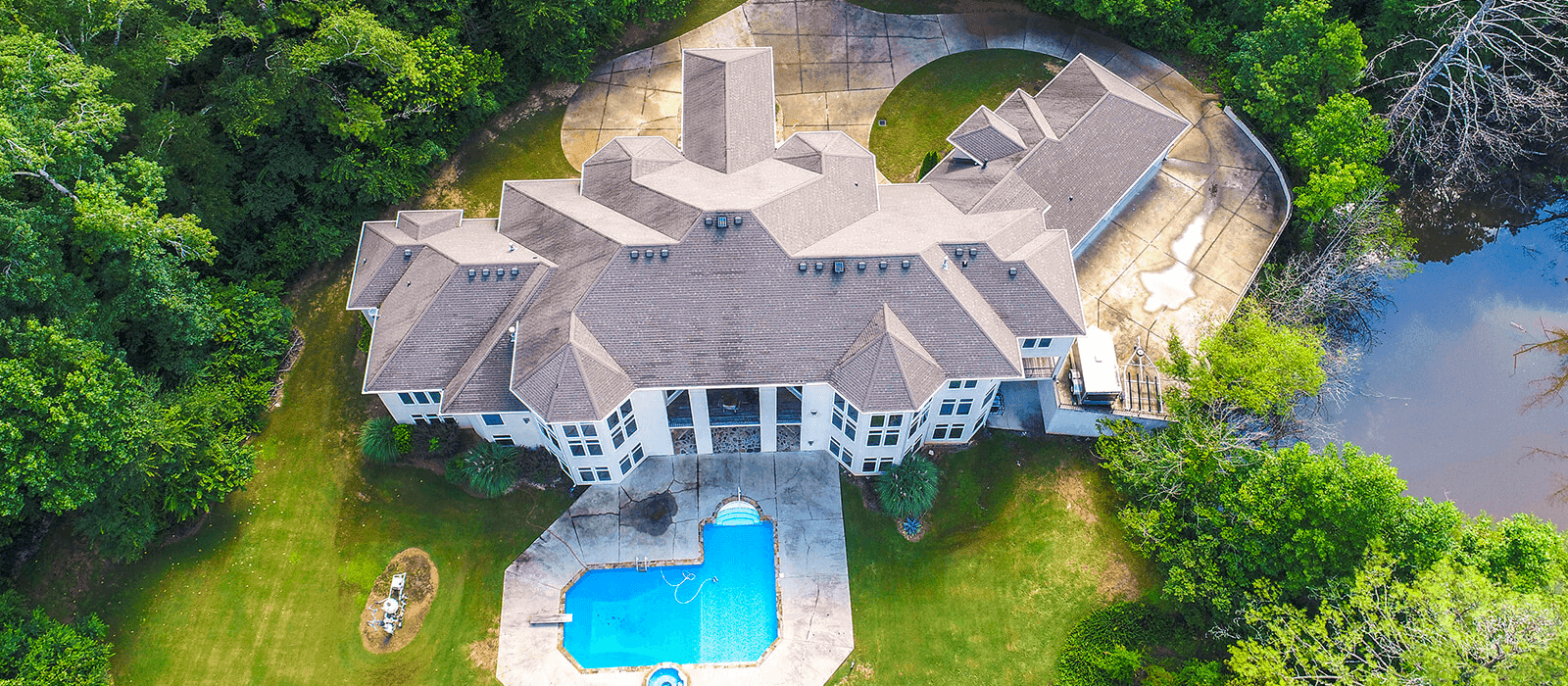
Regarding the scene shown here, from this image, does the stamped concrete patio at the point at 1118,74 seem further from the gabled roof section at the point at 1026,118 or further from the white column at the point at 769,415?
the white column at the point at 769,415

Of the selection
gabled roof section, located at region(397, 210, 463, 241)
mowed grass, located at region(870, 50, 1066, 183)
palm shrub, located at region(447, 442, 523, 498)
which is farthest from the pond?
gabled roof section, located at region(397, 210, 463, 241)

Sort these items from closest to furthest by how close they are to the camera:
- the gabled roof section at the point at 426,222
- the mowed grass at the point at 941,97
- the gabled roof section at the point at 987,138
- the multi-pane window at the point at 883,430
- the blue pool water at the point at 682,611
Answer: the multi-pane window at the point at 883,430
the blue pool water at the point at 682,611
the gabled roof section at the point at 426,222
the gabled roof section at the point at 987,138
the mowed grass at the point at 941,97

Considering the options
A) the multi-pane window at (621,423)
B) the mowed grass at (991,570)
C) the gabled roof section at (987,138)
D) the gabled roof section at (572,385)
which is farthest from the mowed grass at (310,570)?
the gabled roof section at (987,138)

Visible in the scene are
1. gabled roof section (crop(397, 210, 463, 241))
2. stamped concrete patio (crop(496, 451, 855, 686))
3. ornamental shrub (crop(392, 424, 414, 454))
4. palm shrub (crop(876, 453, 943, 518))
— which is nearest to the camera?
stamped concrete patio (crop(496, 451, 855, 686))

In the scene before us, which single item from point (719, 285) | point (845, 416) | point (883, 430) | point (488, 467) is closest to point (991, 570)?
point (883, 430)

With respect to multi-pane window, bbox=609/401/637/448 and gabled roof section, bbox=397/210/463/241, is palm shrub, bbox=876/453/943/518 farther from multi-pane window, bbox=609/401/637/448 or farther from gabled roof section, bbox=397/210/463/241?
gabled roof section, bbox=397/210/463/241

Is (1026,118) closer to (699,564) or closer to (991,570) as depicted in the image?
(991,570)
